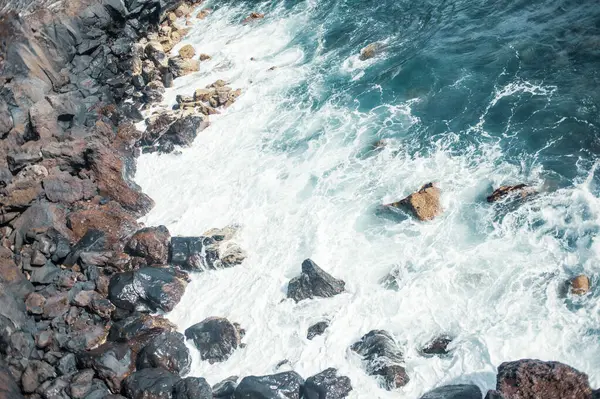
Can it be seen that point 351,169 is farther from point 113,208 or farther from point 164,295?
point 113,208

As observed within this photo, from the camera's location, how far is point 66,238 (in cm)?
2231

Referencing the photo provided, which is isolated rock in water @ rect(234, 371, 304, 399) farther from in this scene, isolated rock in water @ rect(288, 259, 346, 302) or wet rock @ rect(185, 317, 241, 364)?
isolated rock in water @ rect(288, 259, 346, 302)

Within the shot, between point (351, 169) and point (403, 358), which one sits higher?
point (351, 169)

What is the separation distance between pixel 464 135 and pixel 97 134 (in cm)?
1999

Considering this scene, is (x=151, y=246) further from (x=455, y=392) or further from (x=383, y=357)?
(x=455, y=392)

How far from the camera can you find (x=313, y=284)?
59.5 ft

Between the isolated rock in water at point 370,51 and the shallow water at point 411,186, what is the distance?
45 cm

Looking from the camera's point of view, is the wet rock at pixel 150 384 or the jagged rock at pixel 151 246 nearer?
the wet rock at pixel 150 384

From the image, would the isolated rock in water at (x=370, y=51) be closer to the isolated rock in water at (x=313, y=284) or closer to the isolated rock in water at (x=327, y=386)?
the isolated rock in water at (x=313, y=284)

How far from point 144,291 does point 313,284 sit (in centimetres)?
691

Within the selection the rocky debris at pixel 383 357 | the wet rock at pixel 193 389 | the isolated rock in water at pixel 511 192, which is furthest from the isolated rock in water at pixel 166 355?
the isolated rock in water at pixel 511 192

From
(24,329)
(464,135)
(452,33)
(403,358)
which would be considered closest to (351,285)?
(403,358)

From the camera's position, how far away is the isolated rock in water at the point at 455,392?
43.6ft

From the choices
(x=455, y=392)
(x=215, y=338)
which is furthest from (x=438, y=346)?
(x=215, y=338)
